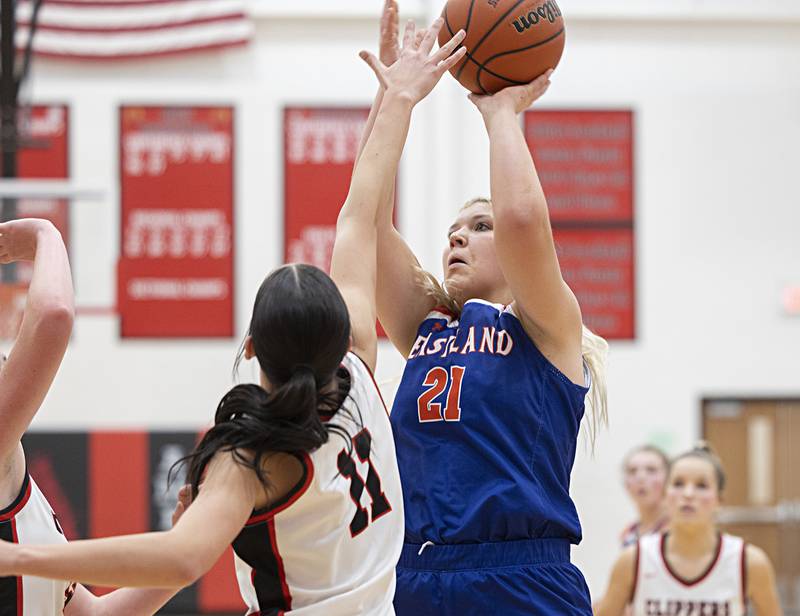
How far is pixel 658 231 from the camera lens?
32.6 ft

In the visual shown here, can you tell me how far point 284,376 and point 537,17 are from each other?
126cm

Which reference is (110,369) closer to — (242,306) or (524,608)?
(242,306)

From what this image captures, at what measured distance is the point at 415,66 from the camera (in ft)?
8.57

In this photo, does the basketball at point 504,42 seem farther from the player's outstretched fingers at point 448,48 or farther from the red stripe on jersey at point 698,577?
the red stripe on jersey at point 698,577

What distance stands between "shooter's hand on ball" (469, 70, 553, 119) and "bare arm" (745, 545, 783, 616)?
303 cm

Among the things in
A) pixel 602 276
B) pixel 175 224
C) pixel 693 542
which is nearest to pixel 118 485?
pixel 175 224

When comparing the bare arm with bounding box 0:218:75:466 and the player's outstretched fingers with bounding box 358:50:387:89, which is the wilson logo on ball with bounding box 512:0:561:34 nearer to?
the player's outstretched fingers with bounding box 358:50:387:89

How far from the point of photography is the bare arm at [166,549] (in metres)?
1.73

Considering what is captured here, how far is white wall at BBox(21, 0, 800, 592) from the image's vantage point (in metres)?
9.65

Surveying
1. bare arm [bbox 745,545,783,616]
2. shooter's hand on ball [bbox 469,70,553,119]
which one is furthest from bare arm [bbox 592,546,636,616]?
shooter's hand on ball [bbox 469,70,553,119]

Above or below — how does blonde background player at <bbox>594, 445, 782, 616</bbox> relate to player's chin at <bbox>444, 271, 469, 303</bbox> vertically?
below

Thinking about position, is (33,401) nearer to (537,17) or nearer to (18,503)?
(18,503)

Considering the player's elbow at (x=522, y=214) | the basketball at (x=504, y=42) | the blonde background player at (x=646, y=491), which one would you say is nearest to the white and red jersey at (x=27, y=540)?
the player's elbow at (x=522, y=214)

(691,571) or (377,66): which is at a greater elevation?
(377,66)
